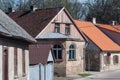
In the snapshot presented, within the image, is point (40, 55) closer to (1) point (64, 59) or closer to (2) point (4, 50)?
(2) point (4, 50)

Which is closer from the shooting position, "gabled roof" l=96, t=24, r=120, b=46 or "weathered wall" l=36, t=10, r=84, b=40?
"weathered wall" l=36, t=10, r=84, b=40

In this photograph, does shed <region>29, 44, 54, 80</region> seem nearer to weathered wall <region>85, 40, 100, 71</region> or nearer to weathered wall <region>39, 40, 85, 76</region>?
weathered wall <region>39, 40, 85, 76</region>

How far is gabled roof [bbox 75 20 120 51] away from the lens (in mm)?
60575

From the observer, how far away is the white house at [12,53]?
2012cm

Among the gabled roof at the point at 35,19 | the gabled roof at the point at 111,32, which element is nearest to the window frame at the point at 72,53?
the gabled roof at the point at 35,19

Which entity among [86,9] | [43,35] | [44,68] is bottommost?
[44,68]

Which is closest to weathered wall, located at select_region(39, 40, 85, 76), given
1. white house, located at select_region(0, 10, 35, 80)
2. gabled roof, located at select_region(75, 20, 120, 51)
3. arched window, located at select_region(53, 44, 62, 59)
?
arched window, located at select_region(53, 44, 62, 59)

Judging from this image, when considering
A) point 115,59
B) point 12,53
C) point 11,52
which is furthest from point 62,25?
point 11,52

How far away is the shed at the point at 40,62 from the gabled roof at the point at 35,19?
15.2m

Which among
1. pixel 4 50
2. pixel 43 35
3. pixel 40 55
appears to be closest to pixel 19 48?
pixel 4 50

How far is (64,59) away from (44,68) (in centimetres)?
1746

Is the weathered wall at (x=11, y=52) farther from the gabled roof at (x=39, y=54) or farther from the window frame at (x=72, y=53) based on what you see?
the window frame at (x=72, y=53)

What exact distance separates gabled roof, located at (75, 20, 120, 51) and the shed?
2501 centimetres

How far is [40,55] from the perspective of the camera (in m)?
33.1
